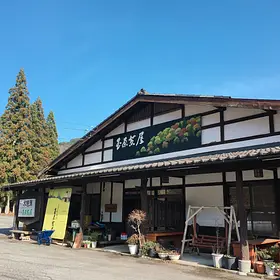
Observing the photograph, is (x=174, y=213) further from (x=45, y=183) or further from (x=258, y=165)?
(x=45, y=183)

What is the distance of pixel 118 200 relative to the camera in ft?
47.0

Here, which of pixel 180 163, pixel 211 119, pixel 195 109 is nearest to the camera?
pixel 180 163

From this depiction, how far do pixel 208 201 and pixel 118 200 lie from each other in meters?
5.06

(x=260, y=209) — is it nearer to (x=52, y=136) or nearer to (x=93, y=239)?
(x=93, y=239)

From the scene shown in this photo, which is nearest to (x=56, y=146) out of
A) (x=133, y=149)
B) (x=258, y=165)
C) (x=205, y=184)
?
(x=133, y=149)

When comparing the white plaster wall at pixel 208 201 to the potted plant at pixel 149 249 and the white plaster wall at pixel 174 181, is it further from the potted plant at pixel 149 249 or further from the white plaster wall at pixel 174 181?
the potted plant at pixel 149 249

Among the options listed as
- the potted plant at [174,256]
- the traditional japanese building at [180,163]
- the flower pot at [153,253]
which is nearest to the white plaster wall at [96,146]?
the traditional japanese building at [180,163]

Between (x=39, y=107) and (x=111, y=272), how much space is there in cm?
3784

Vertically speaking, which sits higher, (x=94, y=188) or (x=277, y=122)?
(x=277, y=122)

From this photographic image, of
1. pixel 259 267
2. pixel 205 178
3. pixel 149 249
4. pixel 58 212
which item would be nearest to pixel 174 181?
pixel 205 178

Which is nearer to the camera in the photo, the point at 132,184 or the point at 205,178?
the point at 205,178

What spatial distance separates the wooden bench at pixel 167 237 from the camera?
32.4ft

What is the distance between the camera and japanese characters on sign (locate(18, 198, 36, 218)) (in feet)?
49.3

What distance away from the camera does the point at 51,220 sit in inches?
535
